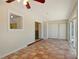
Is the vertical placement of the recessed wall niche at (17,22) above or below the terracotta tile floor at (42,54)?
above

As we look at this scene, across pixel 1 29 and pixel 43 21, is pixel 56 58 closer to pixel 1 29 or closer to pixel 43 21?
pixel 1 29

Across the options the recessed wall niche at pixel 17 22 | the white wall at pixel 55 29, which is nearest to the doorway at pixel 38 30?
the white wall at pixel 55 29

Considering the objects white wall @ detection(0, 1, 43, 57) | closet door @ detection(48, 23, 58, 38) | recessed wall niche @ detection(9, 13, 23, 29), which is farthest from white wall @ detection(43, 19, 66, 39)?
recessed wall niche @ detection(9, 13, 23, 29)

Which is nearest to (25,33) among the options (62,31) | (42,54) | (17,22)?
(17,22)

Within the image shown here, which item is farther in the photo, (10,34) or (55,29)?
(55,29)

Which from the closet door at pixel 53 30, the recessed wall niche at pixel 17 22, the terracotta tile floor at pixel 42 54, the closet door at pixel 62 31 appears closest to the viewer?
the terracotta tile floor at pixel 42 54

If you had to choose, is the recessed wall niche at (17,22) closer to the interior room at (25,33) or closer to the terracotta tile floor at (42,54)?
the interior room at (25,33)

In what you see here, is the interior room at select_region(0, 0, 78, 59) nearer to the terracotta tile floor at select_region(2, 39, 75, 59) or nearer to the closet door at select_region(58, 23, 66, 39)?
the terracotta tile floor at select_region(2, 39, 75, 59)

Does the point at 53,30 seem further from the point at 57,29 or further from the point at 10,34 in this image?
the point at 10,34

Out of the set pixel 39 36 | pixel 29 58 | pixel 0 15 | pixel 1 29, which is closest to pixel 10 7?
pixel 0 15

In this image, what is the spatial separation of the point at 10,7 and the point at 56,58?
10.2 feet

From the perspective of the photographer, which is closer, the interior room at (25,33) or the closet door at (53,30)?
the interior room at (25,33)

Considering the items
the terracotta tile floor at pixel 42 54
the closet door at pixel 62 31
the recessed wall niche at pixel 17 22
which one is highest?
the recessed wall niche at pixel 17 22

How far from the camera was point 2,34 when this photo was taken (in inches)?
173
